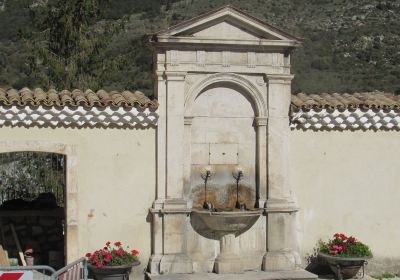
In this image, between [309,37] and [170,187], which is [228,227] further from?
[309,37]

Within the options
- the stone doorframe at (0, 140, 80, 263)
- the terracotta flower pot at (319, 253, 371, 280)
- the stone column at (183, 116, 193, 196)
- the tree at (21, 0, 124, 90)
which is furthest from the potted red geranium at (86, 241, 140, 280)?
the tree at (21, 0, 124, 90)

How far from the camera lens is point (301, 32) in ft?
121

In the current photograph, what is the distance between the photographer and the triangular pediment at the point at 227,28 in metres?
10.8

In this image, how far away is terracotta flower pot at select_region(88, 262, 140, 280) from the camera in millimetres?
10000

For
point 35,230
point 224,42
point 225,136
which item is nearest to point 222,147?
point 225,136

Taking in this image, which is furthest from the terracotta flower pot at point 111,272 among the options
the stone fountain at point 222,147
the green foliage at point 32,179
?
the green foliage at point 32,179

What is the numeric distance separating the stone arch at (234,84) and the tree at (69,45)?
32.1 feet

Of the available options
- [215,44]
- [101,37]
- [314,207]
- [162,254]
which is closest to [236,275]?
[162,254]

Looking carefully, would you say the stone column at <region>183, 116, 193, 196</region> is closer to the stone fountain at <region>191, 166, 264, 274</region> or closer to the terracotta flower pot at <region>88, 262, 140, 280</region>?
the stone fountain at <region>191, 166, 264, 274</region>

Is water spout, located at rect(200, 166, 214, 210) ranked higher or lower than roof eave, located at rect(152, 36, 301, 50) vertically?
lower

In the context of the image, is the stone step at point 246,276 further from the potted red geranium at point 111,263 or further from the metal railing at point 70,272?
the metal railing at point 70,272

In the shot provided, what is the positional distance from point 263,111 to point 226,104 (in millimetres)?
673

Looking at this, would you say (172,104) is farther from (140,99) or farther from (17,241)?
(17,241)

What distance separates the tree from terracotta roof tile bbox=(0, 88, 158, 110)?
955 cm
